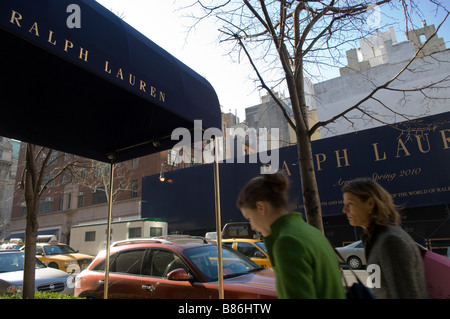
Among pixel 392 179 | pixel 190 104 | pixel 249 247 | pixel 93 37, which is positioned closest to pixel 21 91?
pixel 93 37

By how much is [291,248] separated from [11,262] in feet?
33.6

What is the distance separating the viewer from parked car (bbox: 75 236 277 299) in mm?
3887

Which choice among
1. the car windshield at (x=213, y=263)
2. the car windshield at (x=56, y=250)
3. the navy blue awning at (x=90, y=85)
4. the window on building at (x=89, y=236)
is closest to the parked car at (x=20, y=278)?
the car windshield at (x=213, y=263)

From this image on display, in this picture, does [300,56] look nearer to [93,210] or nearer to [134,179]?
[134,179]

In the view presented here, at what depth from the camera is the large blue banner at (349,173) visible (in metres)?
16.0

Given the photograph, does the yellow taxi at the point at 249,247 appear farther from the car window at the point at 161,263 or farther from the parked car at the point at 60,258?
the parked car at the point at 60,258

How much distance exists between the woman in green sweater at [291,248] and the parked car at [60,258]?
14.8 m

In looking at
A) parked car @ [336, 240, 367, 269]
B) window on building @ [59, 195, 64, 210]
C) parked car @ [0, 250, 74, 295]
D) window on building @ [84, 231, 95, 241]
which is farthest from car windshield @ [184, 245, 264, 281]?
window on building @ [59, 195, 64, 210]

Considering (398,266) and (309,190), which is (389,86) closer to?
(309,190)

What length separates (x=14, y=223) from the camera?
46.2 metres

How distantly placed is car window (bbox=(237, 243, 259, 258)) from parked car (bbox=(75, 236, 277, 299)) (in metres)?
4.42

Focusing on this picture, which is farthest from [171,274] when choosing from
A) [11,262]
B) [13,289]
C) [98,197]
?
[98,197]
